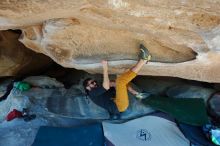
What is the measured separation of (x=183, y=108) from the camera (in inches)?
174

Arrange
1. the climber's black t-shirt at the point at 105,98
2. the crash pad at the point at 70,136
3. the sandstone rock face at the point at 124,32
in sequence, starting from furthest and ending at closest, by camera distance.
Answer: the climber's black t-shirt at the point at 105,98, the crash pad at the point at 70,136, the sandstone rock face at the point at 124,32

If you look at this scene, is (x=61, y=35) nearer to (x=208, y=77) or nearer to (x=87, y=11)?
(x=87, y=11)

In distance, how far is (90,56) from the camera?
4.29 metres

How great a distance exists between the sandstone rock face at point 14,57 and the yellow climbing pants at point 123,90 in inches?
74.5

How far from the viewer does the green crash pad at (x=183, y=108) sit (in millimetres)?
4223

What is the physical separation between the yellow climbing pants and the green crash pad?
29 cm

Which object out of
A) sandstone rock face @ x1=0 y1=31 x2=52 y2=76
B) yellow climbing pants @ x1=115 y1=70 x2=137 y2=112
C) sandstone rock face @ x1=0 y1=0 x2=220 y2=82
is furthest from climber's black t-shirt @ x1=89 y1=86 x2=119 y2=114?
sandstone rock face @ x1=0 y1=31 x2=52 y2=76

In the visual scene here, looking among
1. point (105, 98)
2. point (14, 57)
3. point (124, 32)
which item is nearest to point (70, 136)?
point (105, 98)

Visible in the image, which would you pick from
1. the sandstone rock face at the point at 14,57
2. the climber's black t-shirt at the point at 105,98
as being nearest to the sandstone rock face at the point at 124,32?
the climber's black t-shirt at the point at 105,98

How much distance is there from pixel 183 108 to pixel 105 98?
97 cm

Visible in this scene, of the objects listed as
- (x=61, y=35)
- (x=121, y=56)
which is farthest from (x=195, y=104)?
(x=61, y=35)

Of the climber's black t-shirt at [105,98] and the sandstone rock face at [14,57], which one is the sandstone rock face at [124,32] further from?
the sandstone rock face at [14,57]

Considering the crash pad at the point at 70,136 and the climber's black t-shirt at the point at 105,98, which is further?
the climber's black t-shirt at the point at 105,98

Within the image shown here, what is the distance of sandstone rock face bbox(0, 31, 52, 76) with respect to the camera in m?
5.50
